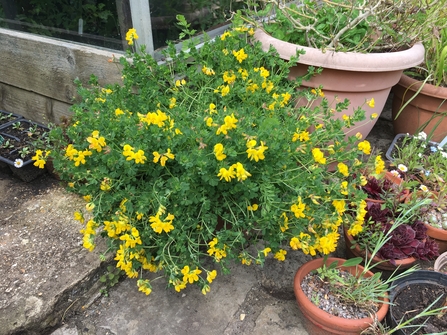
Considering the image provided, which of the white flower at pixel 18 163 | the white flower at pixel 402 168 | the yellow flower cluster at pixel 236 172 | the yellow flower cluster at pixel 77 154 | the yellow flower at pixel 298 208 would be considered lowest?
the white flower at pixel 402 168

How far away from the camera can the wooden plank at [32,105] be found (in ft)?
9.19

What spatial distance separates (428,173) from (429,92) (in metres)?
0.69

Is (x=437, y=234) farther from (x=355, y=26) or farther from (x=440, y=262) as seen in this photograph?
(x=355, y=26)

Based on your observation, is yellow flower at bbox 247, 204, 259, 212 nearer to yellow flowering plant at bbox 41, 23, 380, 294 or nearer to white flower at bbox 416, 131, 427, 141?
yellow flowering plant at bbox 41, 23, 380, 294

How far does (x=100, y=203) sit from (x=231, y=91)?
88 cm

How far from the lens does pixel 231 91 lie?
1988 millimetres

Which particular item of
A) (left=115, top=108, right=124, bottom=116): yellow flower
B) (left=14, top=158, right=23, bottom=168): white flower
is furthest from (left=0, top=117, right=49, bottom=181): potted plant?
(left=115, top=108, right=124, bottom=116): yellow flower

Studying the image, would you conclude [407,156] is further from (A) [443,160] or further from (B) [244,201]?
(B) [244,201]

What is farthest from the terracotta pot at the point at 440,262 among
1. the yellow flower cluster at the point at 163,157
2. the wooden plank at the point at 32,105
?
the wooden plank at the point at 32,105

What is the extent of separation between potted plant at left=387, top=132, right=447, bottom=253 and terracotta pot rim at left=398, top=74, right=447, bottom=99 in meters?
0.32

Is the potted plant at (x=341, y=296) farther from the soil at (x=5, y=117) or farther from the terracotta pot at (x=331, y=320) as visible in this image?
the soil at (x=5, y=117)

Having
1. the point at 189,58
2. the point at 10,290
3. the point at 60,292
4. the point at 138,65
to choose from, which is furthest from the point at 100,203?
the point at 189,58

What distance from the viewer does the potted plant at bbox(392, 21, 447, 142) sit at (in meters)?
2.69

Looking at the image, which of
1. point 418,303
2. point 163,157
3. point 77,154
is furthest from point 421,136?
point 77,154
